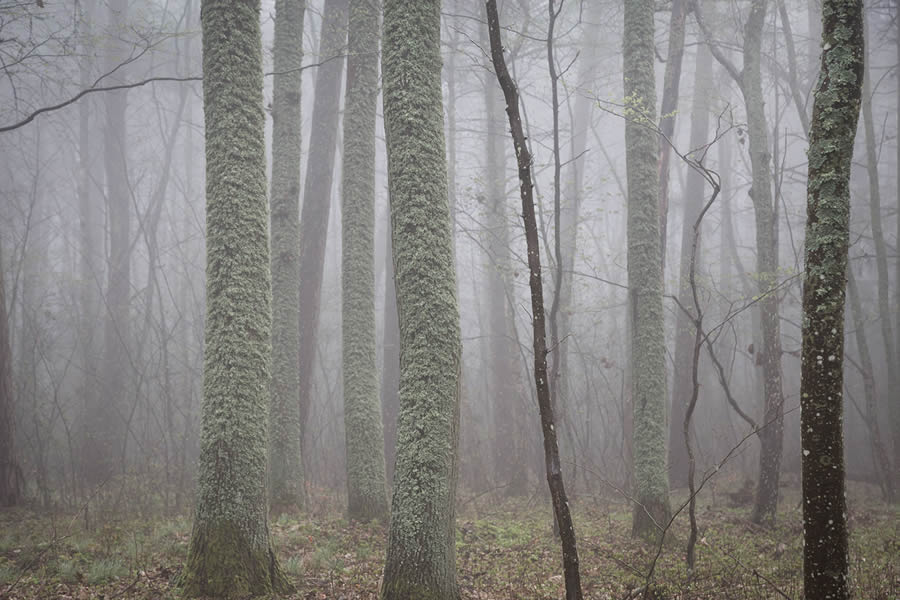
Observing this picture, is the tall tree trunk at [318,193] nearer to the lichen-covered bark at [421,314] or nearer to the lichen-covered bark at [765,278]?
the lichen-covered bark at [421,314]

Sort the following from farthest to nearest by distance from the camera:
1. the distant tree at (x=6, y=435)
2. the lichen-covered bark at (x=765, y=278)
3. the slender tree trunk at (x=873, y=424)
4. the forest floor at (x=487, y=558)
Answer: the slender tree trunk at (x=873, y=424), the distant tree at (x=6, y=435), the lichen-covered bark at (x=765, y=278), the forest floor at (x=487, y=558)

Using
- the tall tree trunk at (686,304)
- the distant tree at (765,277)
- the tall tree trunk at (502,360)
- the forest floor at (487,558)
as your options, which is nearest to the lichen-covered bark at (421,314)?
the forest floor at (487,558)

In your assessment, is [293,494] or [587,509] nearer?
[293,494]

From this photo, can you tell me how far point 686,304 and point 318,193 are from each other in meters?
7.73

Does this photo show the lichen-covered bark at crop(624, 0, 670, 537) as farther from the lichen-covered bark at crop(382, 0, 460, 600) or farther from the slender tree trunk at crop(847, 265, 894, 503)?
the slender tree trunk at crop(847, 265, 894, 503)

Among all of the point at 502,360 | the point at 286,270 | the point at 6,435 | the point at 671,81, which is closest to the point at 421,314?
the point at 286,270

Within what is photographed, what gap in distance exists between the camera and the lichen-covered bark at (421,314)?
366 centimetres

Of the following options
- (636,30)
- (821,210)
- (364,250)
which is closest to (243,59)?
(364,250)

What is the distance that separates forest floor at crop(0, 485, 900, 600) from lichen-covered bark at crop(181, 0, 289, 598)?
47 cm

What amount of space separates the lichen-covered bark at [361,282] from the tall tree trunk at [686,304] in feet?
17.9

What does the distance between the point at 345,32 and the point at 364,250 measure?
4.34 metres

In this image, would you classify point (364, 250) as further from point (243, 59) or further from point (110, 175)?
point (110, 175)

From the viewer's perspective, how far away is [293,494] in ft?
22.0

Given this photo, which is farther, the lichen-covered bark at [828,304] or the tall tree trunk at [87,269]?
the tall tree trunk at [87,269]
